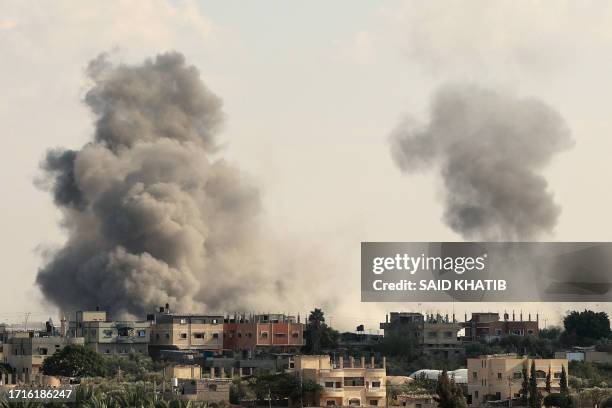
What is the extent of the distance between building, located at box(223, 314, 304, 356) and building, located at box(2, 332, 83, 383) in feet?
41.7

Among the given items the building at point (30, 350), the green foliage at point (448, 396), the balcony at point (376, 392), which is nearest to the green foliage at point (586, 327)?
the building at point (30, 350)

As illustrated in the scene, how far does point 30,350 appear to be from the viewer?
115 metres

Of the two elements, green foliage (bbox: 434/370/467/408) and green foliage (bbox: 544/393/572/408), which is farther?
green foliage (bbox: 544/393/572/408)

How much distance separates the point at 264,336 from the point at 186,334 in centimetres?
542

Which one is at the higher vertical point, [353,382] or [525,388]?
[353,382]

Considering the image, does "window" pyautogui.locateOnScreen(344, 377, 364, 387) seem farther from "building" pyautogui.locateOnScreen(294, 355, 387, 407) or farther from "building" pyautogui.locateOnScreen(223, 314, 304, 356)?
"building" pyautogui.locateOnScreen(223, 314, 304, 356)

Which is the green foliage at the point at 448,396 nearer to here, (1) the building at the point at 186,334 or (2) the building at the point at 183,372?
(2) the building at the point at 183,372

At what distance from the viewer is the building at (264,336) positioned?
125062 millimetres

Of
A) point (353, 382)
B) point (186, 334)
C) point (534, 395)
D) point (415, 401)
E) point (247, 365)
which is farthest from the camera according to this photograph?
point (186, 334)

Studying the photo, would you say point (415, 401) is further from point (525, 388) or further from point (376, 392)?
point (525, 388)

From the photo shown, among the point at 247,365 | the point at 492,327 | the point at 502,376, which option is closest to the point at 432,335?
the point at 492,327

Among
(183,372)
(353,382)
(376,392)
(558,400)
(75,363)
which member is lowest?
(558,400)

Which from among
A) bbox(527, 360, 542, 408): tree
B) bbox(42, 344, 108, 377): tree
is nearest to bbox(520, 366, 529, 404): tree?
bbox(527, 360, 542, 408): tree

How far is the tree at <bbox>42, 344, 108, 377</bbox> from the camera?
344 ft
